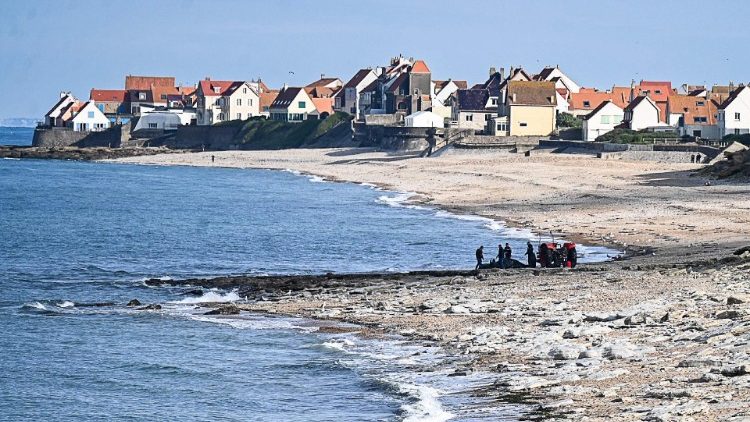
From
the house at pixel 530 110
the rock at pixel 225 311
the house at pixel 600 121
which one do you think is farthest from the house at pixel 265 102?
the rock at pixel 225 311

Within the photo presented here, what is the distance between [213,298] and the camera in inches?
1216

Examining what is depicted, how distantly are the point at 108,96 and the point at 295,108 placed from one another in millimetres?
30749

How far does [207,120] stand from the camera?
147m

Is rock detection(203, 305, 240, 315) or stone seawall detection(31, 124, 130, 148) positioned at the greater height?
stone seawall detection(31, 124, 130, 148)

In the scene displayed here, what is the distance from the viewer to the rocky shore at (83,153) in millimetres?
137125

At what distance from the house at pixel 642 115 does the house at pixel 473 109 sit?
17.1 metres

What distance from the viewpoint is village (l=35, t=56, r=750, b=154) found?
318 ft

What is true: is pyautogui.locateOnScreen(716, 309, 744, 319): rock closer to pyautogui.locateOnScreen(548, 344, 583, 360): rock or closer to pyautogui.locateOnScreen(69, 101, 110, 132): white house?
pyautogui.locateOnScreen(548, 344, 583, 360): rock

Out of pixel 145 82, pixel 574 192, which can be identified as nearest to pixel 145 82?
pixel 145 82

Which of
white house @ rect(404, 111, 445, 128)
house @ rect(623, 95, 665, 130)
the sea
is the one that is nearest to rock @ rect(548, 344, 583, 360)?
the sea

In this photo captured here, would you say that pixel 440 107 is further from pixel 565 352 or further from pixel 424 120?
pixel 565 352

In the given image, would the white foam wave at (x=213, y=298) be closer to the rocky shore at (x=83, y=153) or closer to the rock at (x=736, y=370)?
the rock at (x=736, y=370)

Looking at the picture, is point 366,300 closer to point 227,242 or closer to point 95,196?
point 227,242

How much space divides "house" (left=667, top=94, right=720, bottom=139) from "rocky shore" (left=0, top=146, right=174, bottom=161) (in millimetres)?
61201
